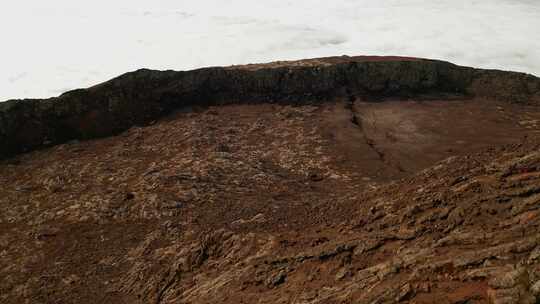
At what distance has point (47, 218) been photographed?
15.8 m

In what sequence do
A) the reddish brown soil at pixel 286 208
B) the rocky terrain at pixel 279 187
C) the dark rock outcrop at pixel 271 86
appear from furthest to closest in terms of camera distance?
the dark rock outcrop at pixel 271 86 → the rocky terrain at pixel 279 187 → the reddish brown soil at pixel 286 208

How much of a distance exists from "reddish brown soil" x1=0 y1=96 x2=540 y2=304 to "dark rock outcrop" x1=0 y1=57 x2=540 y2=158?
2.72ft

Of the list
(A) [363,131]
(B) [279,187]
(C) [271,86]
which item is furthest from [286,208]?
(C) [271,86]

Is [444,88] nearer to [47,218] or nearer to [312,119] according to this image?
[312,119]

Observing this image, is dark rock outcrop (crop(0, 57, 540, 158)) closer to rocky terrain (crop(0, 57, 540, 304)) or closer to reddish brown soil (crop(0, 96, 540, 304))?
rocky terrain (crop(0, 57, 540, 304))

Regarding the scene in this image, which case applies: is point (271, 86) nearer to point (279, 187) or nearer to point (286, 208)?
point (279, 187)

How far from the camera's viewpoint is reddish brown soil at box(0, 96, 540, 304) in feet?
27.6

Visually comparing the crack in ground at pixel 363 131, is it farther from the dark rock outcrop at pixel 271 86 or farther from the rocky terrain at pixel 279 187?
the dark rock outcrop at pixel 271 86

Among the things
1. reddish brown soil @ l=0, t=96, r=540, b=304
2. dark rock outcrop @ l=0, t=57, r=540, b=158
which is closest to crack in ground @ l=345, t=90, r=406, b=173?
reddish brown soil @ l=0, t=96, r=540, b=304

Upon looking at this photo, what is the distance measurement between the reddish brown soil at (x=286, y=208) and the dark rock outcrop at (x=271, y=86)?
0.83m

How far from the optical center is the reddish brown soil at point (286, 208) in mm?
8422

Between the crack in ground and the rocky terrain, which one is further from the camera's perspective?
the crack in ground

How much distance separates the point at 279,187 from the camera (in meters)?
16.9

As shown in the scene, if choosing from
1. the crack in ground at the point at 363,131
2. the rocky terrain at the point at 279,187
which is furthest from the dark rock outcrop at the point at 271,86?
the crack in ground at the point at 363,131
